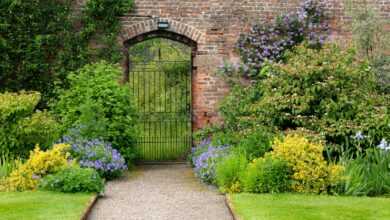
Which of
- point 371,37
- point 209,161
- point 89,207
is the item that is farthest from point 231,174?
point 371,37

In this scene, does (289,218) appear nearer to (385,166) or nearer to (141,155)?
(385,166)

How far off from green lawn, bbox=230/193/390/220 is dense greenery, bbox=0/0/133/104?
6.23 metres

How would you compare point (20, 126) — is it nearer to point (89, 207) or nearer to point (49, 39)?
point (49, 39)

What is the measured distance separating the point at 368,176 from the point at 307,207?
6.27 ft

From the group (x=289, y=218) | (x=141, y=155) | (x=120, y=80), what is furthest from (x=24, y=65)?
(x=289, y=218)

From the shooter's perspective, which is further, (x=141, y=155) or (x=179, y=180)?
(x=141, y=155)

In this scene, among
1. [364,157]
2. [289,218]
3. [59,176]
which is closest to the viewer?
[289,218]

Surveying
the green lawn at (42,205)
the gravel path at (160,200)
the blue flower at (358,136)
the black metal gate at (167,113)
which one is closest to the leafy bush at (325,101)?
the blue flower at (358,136)

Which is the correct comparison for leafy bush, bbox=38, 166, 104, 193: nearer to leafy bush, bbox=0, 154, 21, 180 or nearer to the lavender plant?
leafy bush, bbox=0, 154, 21, 180

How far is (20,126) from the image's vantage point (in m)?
12.3

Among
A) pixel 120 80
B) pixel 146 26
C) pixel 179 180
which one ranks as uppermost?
pixel 146 26

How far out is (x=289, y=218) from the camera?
336 inches

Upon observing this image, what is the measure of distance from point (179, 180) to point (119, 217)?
3.70 meters

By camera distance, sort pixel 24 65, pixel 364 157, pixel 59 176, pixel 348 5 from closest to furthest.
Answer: pixel 59 176, pixel 364 157, pixel 24 65, pixel 348 5
